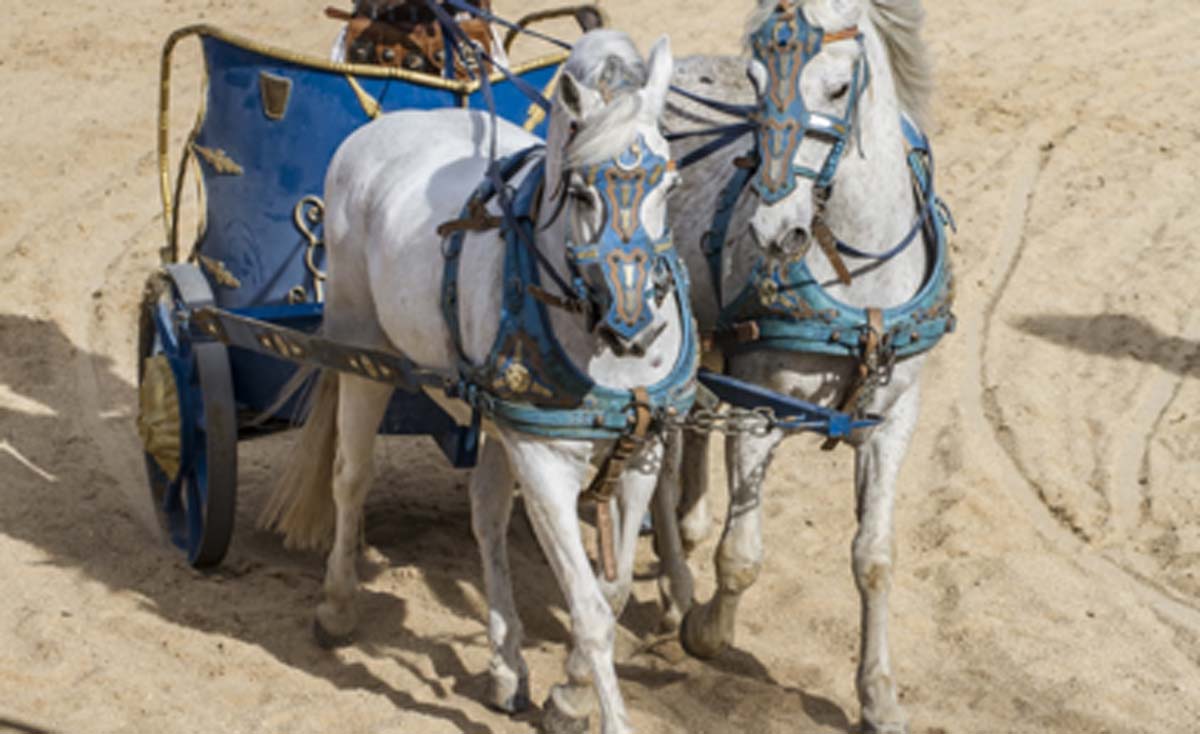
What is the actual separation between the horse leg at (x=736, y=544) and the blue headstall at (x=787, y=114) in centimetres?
71

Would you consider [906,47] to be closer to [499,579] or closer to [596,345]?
[596,345]

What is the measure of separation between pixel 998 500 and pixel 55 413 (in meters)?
4.09

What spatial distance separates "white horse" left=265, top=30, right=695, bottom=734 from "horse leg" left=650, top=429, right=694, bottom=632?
0.61m

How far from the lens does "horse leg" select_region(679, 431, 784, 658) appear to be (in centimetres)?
483

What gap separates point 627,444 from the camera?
4.20 meters

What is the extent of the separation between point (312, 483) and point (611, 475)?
177 centimetres

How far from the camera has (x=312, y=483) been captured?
5.76 metres

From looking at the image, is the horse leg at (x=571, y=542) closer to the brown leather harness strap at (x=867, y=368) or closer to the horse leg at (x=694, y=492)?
the brown leather harness strap at (x=867, y=368)

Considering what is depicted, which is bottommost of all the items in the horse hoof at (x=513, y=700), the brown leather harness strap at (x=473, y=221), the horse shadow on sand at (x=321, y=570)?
the horse shadow on sand at (x=321, y=570)

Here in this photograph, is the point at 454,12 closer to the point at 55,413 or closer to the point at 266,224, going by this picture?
the point at 266,224

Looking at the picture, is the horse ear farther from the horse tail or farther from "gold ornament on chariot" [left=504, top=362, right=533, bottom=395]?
the horse tail

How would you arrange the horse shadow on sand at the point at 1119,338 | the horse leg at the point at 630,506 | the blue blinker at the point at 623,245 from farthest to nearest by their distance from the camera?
1. the horse shadow on sand at the point at 1119,338
2. the horse leg at the point at 630,506
3. the blue blinker at the point at 623,245

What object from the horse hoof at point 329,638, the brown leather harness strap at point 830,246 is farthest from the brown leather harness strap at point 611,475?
the horse hoof at point 329,638

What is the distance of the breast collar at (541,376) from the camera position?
13.5ft
